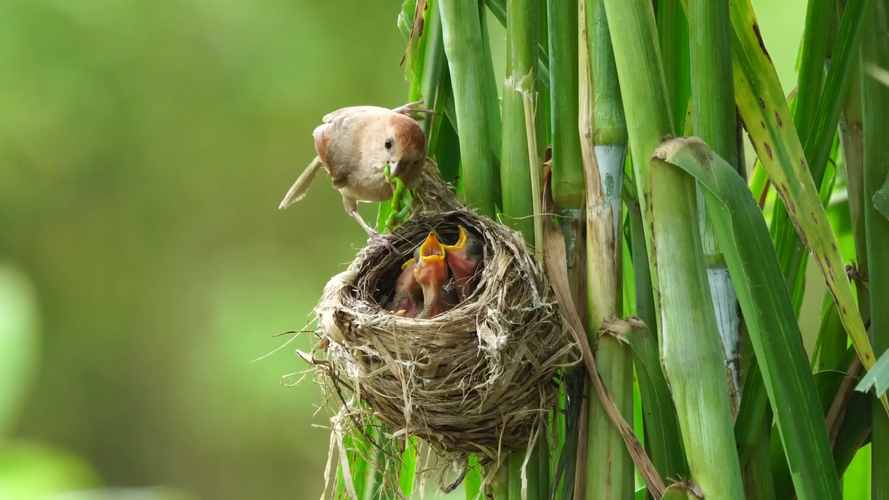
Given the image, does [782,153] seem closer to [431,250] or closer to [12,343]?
[431,250]

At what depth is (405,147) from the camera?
96 cm

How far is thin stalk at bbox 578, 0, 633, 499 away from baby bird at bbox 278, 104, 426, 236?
25 cm

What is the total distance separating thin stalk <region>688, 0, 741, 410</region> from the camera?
0.66m

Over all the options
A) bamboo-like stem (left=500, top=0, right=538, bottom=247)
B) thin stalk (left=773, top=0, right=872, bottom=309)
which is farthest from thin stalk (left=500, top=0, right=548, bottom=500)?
thin stalk (left=773, top=0, right=872, bottom=309)

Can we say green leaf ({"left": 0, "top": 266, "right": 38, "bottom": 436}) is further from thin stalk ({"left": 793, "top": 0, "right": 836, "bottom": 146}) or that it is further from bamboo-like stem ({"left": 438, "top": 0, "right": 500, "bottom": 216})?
thin stalk ({"left": 793, "top": 0, "right": 836, "bottom": 146})

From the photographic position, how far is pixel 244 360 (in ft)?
9.83

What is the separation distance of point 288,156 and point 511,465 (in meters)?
2.41

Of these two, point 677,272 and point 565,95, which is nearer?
point 677,272

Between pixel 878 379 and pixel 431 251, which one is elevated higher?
pixel 431 251

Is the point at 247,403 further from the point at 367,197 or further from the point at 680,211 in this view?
the point at 680,211

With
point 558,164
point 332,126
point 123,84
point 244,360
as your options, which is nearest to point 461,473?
point 558,164

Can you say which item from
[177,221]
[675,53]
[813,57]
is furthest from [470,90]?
[177,221]

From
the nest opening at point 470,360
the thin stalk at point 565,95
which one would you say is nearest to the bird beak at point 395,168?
the nest opening at point 470,360

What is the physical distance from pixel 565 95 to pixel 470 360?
239 mm
